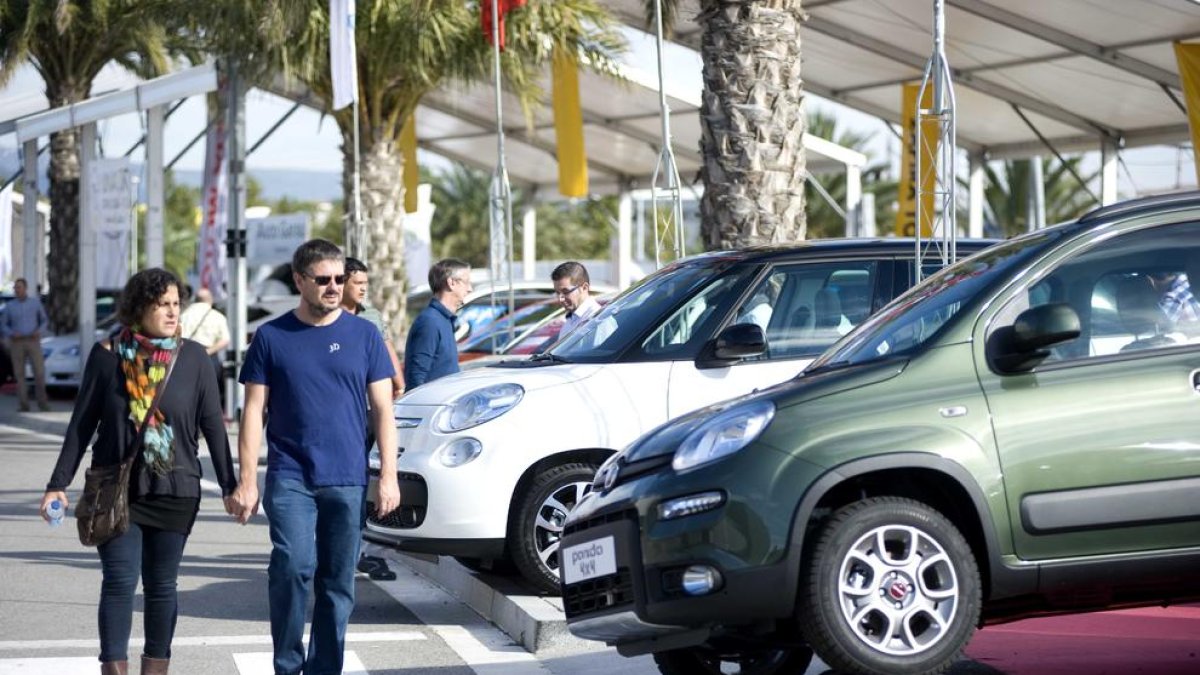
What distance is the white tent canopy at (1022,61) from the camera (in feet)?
67.3

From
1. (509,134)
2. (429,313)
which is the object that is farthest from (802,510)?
(509,134)

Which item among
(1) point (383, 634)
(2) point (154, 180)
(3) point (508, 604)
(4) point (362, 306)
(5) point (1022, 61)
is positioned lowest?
(1) point (383, 634)

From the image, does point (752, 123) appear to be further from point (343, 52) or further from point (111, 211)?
point (111, 211)

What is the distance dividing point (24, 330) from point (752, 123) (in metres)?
15.1

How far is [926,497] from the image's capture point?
6043mm

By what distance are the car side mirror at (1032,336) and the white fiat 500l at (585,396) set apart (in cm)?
243

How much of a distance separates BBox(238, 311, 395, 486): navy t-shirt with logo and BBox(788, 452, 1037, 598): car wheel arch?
1830 mm

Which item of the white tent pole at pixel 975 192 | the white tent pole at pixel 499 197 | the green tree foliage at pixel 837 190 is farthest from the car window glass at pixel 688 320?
the green tree foliage at pixel 837 190

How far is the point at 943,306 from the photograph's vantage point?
6.38 meters

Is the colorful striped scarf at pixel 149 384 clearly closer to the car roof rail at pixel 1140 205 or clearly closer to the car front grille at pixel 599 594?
the car front grille at pixel 599 594

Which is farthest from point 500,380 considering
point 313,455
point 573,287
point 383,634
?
point 573,287

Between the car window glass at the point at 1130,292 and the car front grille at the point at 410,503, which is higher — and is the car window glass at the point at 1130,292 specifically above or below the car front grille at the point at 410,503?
above

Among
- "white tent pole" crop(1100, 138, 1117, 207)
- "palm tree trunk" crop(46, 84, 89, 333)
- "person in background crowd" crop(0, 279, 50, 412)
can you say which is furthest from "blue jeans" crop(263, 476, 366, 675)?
"palm tree trunk" crop(46, 84, 89, 333)

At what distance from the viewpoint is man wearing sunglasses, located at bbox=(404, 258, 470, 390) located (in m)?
10.5
